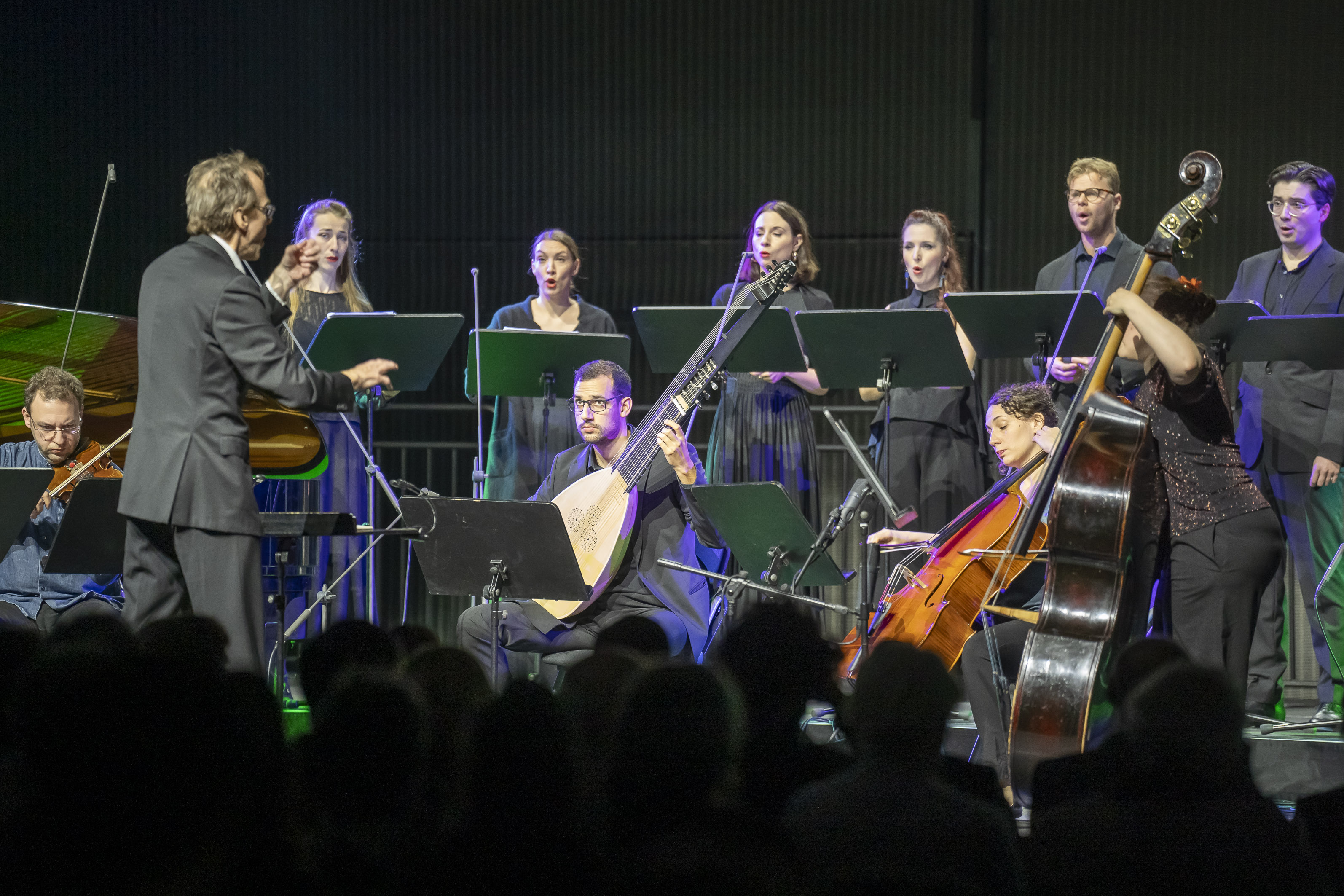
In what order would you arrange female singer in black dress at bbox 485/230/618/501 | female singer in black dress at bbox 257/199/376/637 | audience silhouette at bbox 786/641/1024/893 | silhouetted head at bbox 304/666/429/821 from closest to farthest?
audience silhouette at bbox 786/641/1024/893, silhouetted head at bbox 304/666/429/821, female singer in black dress at bbox 257/199/376/637, female singer in black dress at bbox 485/230/618/501

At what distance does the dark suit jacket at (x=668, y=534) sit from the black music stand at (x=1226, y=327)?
1807 mm

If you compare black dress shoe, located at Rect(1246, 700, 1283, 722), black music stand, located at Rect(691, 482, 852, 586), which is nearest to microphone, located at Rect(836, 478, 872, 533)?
black music stand, located at Rect(691, 482, 852, 586)

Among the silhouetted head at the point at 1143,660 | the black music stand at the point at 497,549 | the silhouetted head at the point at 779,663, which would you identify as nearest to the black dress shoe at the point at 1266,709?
the silhouetted head at the point at 1143,660

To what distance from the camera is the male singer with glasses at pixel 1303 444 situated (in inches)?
204

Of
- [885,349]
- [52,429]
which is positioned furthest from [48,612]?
[885,349]

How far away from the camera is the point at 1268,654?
5.24 metres

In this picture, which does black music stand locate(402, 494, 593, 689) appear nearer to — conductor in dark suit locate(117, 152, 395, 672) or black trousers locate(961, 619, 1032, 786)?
conductor in dark suit locate(117, 152, 395, 672)

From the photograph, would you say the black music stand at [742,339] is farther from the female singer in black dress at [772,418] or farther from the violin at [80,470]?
the violin at [80,470]

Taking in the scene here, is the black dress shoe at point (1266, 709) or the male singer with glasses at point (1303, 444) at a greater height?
the male singer with glasses at point (1303, 444)

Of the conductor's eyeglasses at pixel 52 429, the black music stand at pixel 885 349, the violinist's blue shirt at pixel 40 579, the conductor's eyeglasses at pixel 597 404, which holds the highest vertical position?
the black music stand at pixel 885 349

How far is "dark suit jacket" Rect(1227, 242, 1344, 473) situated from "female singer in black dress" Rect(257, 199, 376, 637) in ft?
11.9

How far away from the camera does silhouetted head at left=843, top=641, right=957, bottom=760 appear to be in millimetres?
1896

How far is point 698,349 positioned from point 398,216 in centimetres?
Result: 440

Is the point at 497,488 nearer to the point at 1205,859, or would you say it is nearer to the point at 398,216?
the point at 398,216
